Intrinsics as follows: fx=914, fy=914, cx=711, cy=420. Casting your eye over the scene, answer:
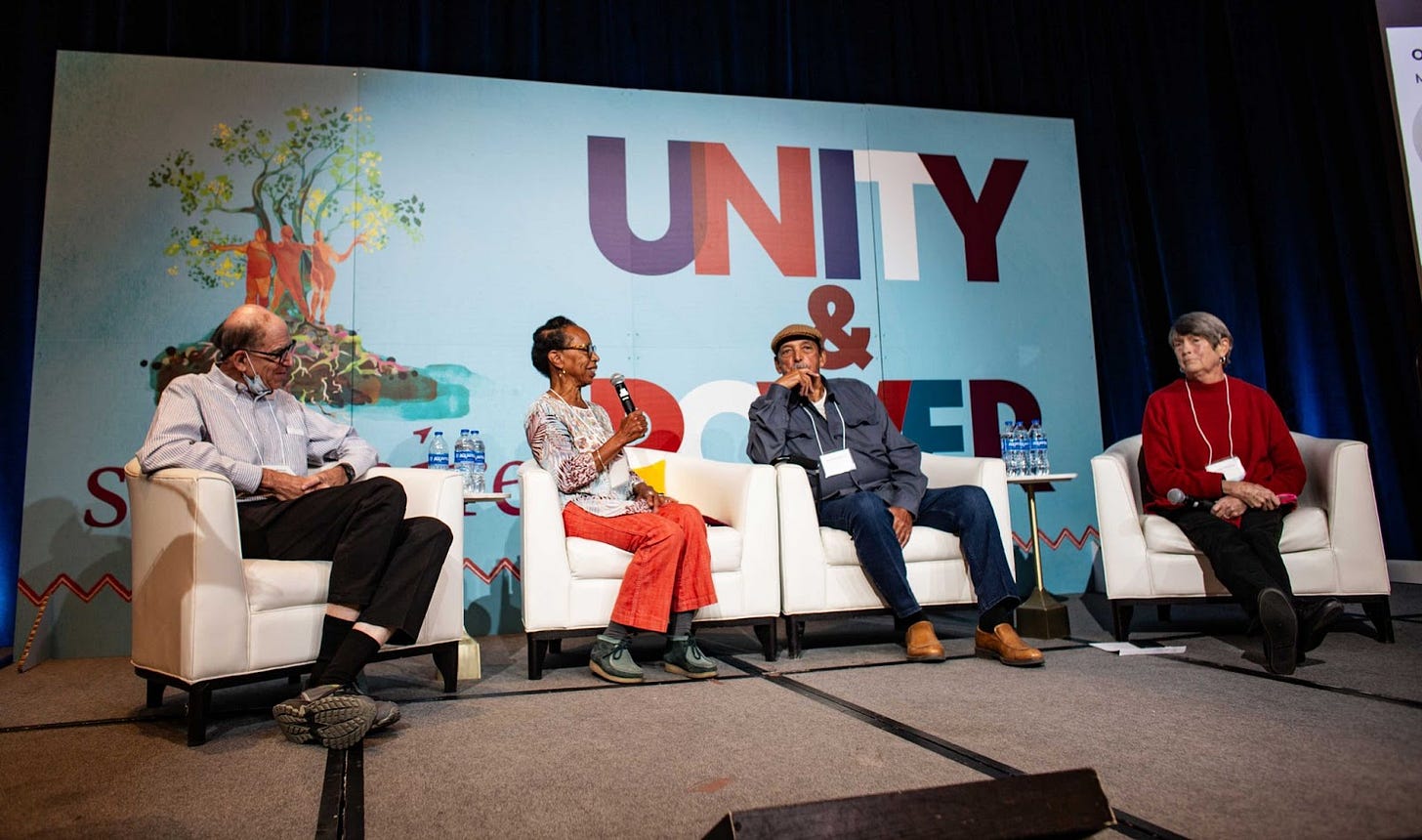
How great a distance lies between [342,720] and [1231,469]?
2736 millimetres

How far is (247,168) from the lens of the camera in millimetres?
3729

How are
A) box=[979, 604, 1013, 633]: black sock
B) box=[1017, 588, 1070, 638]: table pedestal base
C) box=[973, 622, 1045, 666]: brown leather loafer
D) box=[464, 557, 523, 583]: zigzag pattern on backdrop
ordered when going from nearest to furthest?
box=[973, 622, 1045, 666]: brown leather loafer → box=[979, 604, 1013, 633]: black sock → box=[1017, 588, 1070, 638]: table pedestal base → box=[464, 557, 523, 583]: zigzag pattern on backdrop

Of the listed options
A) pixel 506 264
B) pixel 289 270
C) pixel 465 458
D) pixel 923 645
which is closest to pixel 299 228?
pixel 289 270

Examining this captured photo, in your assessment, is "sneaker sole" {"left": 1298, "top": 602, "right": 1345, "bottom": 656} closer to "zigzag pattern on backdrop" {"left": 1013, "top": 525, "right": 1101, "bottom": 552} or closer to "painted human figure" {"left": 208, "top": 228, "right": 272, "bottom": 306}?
"zigzag pattern on backdrop" {"left": 1013, "top": 525, "right": 1101, "bottom": 552}

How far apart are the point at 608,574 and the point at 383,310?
1.68 meters

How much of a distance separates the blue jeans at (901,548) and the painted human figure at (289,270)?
2274mm

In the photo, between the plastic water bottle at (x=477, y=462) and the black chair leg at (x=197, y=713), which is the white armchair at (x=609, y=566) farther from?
the black chair leg at (x=197, y=713)

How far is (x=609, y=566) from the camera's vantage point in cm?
274

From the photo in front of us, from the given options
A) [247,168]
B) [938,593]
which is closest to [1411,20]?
[938,593]

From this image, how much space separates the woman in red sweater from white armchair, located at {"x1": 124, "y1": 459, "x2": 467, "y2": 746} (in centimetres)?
241

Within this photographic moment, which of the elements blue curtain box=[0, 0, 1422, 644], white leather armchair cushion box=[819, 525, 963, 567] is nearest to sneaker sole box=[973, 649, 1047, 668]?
white leather armchair cushion box=[819, 525, 963, 567]

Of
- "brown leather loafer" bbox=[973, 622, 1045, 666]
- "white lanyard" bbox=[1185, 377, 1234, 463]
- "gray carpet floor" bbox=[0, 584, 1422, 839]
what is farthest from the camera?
"white lanyard" bbox=[1185, 377, 1234, 463]

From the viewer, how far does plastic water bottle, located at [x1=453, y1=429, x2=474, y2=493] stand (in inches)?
130

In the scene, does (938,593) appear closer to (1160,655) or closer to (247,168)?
(1160,655)
